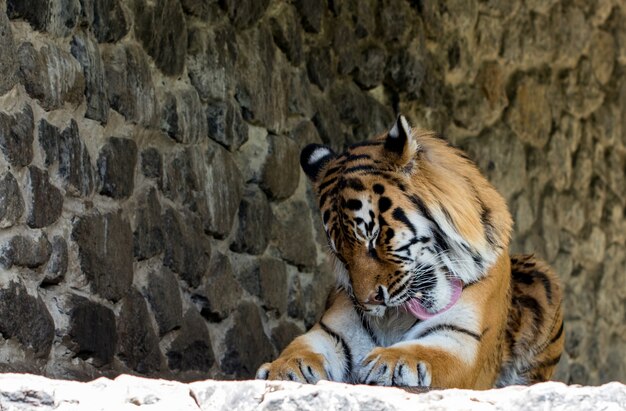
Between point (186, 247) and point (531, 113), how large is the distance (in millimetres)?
3662

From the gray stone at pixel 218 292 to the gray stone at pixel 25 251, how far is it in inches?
45.7

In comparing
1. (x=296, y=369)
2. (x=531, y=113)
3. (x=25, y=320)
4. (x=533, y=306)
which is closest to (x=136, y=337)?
(x=25, y=320)

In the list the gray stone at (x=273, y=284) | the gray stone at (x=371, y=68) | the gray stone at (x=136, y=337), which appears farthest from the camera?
the gray stone at (x=371, y=68)

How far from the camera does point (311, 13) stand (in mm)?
6020

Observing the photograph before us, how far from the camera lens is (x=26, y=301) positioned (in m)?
4.00

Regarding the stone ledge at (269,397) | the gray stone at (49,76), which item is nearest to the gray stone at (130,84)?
the gray stone at (49,76)

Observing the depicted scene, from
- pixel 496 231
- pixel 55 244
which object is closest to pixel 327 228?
pixel 496 231

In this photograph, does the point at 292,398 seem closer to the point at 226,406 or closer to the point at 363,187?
the point at 226,406

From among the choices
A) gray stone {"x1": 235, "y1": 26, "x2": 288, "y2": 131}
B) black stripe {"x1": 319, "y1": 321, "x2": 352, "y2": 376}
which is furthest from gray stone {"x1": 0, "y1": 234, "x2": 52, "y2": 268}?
gray stone {"x1": 235, "y1": 26, "x2": 288, "y2": 131}

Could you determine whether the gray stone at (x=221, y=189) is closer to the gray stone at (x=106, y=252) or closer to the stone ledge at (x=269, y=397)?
the gray stone at (x=106, y=252)

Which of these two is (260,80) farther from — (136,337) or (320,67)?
(136,337)

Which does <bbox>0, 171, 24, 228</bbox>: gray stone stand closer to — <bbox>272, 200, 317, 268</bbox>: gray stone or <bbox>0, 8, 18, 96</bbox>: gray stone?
<bbox>0, 8, 18, 96</bbox>: gray stone

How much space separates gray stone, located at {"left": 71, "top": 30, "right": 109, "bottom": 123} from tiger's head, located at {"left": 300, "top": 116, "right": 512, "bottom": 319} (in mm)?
824

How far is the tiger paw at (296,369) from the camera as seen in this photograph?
3.67m
